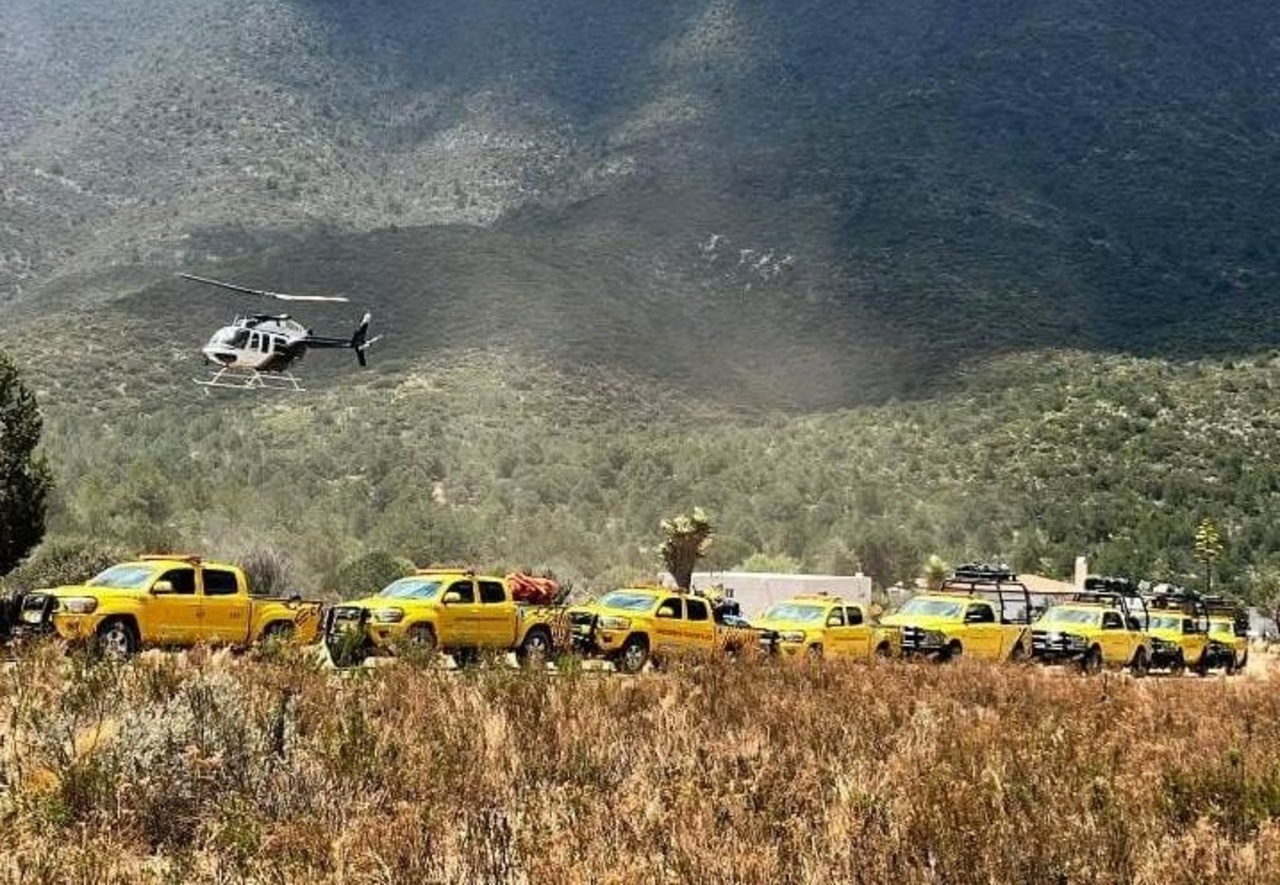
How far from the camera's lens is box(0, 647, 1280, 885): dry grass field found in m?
7.00

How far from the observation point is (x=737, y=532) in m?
74.5

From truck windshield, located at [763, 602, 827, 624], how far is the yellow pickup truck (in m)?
9.58

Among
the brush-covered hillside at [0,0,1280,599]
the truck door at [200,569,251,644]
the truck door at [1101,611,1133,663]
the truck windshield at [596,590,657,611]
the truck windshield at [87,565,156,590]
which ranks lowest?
the truck door at [1101,611,1133,663]

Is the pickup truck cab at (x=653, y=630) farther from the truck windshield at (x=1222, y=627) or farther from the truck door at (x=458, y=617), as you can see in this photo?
the truck windshield at (x=1222, y=627)

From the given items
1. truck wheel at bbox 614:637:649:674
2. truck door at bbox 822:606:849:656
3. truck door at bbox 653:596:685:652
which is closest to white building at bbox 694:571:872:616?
truck door at bbox 822:606:849:656

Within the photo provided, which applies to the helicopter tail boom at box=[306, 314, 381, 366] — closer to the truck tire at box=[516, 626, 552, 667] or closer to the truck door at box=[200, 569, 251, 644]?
the truck door at box=[200, 569, 251, 644]

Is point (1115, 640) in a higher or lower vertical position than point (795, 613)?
lower

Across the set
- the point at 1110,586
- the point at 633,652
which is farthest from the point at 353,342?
the point at 1110,586

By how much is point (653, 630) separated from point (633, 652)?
649 millimetres

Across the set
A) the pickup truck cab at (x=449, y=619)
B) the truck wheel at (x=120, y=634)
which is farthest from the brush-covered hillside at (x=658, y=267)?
the truck wheel at (x=120, y=634)

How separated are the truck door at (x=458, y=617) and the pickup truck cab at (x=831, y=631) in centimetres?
598

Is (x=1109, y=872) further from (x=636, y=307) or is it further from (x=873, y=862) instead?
(x=636, y=307)

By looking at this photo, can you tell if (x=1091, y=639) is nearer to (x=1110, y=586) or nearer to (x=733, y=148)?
(x=1110, y=586)

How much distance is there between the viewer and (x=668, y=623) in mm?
21625
